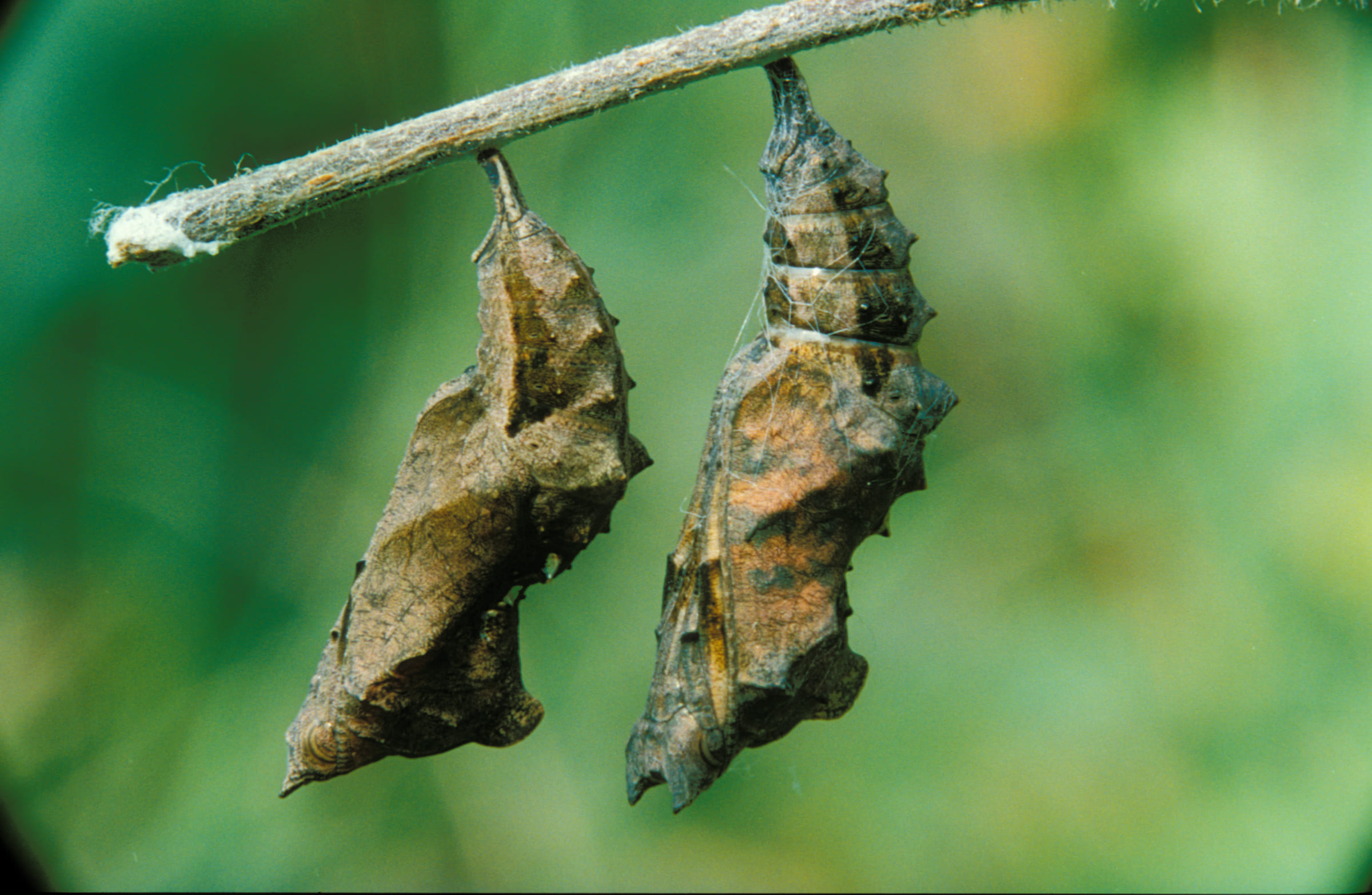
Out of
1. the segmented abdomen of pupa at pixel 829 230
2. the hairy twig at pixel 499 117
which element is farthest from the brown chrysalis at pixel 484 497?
the segmented abdomen of pupa at pixel 829 230

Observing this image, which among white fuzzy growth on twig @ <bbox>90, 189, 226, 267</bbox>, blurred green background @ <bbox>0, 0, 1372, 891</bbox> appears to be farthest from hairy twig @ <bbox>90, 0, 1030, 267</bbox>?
blurred green background @ <bbox>0, 0, 1372, 891</bbox>

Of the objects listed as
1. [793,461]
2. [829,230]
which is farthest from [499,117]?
[793,461]

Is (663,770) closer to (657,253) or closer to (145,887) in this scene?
(657,253)

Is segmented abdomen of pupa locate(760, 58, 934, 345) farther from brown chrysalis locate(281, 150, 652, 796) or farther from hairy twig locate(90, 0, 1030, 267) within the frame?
brown chrysalis locate(281, 150, 652, 796)

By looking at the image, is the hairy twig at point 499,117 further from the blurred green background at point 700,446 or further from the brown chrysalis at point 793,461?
the blurred green background at point 700,446

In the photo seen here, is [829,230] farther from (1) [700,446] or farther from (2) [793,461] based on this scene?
(1) [700,446]

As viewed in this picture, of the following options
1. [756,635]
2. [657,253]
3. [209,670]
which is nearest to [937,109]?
[657,253]
